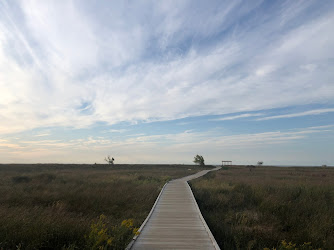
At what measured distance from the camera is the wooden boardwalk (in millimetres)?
5891

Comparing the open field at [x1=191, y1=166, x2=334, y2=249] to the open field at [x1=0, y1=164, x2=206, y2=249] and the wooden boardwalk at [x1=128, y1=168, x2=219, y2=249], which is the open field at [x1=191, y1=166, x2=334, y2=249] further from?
the open field at [x1=0, y1=164, x2=206, y2=249]

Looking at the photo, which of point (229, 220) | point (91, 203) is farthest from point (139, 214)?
point (229, 220)

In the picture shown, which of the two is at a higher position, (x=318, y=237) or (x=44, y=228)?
(x=44, y=228)

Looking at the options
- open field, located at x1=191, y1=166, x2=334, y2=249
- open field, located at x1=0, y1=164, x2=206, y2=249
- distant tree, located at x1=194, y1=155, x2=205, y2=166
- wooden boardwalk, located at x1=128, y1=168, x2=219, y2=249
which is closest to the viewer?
open field, located at x1=0, y1=164, x2=206, y2=249

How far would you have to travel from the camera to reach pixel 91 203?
455 inches

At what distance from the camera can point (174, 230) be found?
23.7 ft

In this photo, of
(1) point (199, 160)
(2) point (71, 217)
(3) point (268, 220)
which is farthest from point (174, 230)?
(1) point (199, 160)

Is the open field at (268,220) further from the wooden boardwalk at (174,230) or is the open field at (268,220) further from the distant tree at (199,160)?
the distant tree at (199,160)

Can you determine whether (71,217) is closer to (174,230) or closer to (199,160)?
(174,230)

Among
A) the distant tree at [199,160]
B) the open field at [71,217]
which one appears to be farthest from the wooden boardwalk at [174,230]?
the distant tree at [199,160]

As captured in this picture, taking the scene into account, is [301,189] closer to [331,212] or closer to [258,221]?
[331,212]

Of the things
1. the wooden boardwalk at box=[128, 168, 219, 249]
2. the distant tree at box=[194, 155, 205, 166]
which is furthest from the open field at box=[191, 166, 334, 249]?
the distant tree at box=[194, 155, 205, 166]

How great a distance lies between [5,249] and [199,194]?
427 inches

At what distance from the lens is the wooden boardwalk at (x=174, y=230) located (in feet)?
19.3
